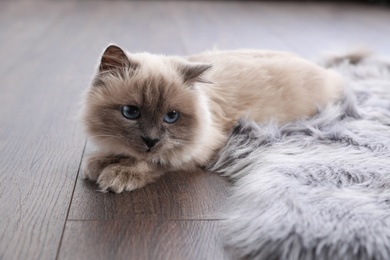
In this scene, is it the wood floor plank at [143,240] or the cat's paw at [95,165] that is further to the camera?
the cat's paw at [95,165]

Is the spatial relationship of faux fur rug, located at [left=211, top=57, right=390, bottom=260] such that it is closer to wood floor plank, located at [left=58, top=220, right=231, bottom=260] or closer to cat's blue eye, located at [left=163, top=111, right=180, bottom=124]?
wood floor plank, located at [left=58, top=220, right=231, bottom=260]

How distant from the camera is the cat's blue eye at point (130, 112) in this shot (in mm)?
1277

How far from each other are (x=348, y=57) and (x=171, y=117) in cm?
140

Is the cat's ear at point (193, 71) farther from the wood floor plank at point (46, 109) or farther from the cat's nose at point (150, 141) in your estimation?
the wood floor plank at point (46, 109)

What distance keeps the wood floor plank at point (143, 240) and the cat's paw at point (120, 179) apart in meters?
0.15

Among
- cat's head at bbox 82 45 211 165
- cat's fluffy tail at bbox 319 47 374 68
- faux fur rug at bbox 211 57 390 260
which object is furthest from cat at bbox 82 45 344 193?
cat's fluffy tail at bbox 319 47 374 68

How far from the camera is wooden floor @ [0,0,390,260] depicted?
3.51 ft

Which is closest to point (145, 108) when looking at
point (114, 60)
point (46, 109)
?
point (114, 60)

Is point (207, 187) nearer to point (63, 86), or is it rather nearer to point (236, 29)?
point (63, 86)

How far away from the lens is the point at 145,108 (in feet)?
4.17

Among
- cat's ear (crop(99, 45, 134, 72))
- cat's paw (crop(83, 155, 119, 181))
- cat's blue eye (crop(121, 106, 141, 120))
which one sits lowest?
cat's paw (crop(83, 155, 119, 181))

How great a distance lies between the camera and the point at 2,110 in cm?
184

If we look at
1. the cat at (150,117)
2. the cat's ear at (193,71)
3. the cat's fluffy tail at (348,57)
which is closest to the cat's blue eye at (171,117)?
the cat at (150,117)

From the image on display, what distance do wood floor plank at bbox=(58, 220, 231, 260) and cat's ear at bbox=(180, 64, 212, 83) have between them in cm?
43
